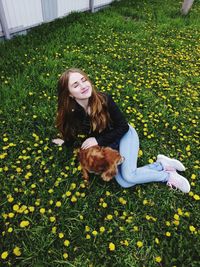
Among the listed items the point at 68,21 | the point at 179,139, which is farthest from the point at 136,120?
the point at 68,21

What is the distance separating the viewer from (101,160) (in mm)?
2389

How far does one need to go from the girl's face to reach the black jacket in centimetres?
29

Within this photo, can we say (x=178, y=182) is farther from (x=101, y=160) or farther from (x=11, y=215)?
(x=11, y=215)

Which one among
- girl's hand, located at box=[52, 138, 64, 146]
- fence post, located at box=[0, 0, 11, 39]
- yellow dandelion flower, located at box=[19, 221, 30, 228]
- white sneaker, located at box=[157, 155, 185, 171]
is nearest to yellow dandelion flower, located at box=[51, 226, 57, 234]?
yellow dandelion flower, located at box=[19, 221, 30, 228]

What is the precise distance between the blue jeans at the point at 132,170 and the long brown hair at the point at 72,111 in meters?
0.31

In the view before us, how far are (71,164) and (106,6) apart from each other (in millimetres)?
6291

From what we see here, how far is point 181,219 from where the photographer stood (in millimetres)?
2418

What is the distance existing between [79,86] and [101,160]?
2.40 feet

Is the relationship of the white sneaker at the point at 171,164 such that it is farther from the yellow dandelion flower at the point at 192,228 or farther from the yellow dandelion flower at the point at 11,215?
the yellow dandelion flower at the point at 11,215

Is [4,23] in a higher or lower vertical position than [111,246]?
higher

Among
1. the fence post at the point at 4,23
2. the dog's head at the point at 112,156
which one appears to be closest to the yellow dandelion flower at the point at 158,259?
the dog's head at the point at 112,156

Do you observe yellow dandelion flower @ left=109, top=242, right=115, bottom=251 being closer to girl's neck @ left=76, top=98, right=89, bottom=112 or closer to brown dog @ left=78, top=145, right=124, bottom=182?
brown dog @ left=78, top=145, right=124, bottom=182

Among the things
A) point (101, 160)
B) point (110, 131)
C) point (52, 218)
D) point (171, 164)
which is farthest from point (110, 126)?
point (52, 218)

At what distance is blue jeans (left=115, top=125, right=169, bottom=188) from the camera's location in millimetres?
2568
